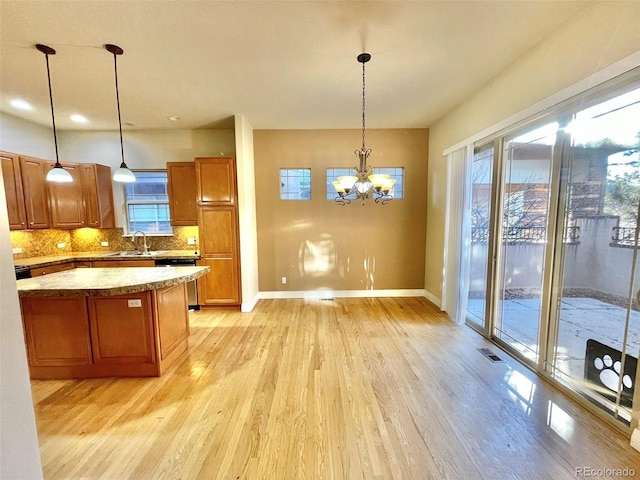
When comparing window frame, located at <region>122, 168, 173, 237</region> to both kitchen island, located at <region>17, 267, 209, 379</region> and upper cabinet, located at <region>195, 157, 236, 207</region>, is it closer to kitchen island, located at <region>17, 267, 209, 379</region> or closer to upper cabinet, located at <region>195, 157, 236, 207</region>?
upper cabinet, located at <region>195, 157, 236, 207</region>

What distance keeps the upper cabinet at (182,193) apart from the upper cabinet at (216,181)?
0.28 metres

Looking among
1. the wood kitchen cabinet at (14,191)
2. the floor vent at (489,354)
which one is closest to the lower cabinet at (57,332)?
the wood kitchen cabinet at (14,191)

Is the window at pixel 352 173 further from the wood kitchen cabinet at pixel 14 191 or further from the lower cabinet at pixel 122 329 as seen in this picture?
the wood kitchen cabinet at pixel 14 191

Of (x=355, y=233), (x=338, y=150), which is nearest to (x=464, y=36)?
(x=338, y=150)

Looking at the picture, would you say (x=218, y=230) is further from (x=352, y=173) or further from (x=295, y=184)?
(x=352, y=173)

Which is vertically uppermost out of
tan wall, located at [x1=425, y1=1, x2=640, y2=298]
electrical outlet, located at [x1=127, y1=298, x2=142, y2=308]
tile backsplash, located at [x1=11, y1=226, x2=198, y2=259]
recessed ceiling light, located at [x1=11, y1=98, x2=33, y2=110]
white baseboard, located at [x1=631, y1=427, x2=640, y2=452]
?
recessed ceiling light, located at [x1=11, y1=98, x2=33, y2=110]

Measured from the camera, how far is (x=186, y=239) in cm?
467

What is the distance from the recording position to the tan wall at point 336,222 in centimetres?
464

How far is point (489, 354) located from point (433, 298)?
5.50 ft

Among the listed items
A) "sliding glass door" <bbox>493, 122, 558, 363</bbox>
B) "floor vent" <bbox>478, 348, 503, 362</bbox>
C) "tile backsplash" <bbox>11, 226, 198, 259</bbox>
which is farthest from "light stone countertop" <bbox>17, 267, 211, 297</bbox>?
"sliding glass door" <bbox>493, 122, 558, 363</bbox>

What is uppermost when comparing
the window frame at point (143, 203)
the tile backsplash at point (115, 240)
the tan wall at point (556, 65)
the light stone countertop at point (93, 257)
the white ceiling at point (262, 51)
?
the white ceiling at point (262, 51)

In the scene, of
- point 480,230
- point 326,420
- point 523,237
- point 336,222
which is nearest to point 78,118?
point 336,222

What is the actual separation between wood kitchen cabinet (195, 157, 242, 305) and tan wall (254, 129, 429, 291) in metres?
0.66

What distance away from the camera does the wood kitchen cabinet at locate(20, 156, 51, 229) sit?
379 cm
